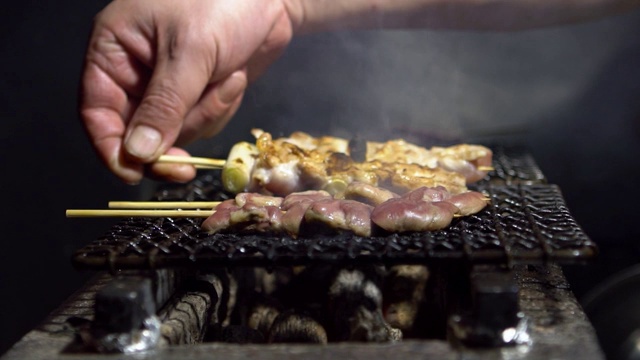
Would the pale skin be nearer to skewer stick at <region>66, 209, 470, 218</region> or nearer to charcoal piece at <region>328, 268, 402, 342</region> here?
skewer stick at <region>66, 209, 470, 218</region>

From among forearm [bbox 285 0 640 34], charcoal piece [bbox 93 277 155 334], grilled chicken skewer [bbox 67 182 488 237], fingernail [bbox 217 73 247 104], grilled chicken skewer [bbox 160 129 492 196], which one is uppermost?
forearm [bbox 285 0 640 34]

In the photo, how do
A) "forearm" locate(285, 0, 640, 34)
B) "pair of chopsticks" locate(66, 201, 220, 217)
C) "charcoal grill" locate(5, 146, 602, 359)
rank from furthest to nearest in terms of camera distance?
"forearm" locate(285, 0, 640, 34) < "pair of chopsticks" locate(66, 201, 220, 217) < "charcoal grill" locate(5, 146, 602, 359)

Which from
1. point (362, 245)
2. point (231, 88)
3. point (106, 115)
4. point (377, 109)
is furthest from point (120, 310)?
point (377, 109)

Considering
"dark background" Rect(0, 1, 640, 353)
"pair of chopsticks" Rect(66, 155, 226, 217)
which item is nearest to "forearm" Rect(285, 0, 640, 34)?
"dark background" Rect(0, 1, 640, 353)

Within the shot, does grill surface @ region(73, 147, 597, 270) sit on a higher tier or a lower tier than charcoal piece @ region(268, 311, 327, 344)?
higher

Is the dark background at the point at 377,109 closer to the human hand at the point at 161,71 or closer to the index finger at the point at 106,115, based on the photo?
the human hand at the point at 161,71

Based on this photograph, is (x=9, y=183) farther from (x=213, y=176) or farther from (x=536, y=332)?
(x=536, y=332)
